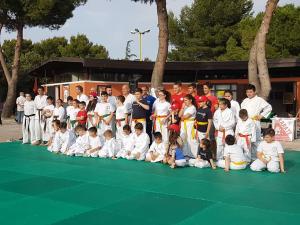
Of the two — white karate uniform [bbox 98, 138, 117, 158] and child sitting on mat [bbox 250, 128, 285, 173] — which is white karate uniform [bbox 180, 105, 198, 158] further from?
white karate uniform [bbox 98, 138, 117, 158]

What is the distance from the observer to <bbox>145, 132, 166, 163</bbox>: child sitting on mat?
8352 mm

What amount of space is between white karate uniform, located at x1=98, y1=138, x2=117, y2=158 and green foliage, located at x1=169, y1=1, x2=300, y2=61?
19831 millimetres

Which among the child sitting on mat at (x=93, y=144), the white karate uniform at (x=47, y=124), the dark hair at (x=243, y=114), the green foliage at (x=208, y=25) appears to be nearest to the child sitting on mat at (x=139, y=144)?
the child sitting on mat at (x=93, y=144)

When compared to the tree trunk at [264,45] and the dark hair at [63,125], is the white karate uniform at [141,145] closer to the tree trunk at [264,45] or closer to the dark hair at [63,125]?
the dark hair at [63,125]

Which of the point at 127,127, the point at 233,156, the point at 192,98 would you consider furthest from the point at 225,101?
the point at 127,127

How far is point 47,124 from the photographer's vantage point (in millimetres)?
11562

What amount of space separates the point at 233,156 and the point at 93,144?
355 centimetres

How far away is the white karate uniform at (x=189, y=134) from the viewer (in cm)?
848

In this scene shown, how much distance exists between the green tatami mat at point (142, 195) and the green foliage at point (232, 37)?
787 inches

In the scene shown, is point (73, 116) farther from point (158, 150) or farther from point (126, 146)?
point (158, 150)

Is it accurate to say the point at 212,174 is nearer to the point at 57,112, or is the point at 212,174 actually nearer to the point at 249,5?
the point at 57,112

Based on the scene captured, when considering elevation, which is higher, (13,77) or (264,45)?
(264,45)

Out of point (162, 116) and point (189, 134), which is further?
point (162, 116)

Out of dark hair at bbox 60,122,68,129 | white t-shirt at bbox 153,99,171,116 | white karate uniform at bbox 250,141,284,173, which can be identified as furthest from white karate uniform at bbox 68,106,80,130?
white karate uniform at bbox 250,141,284,173
